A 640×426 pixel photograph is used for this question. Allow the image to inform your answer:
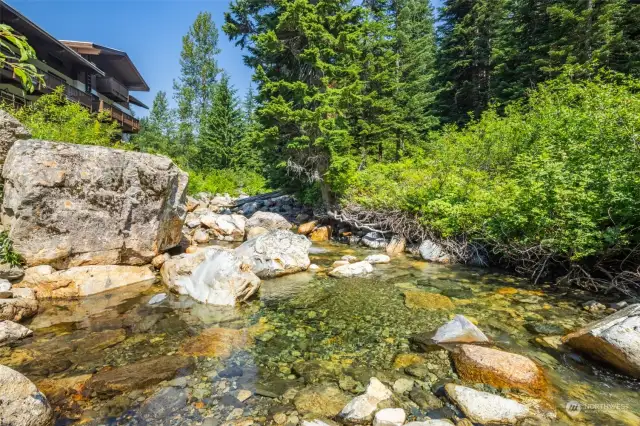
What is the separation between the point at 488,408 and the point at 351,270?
4.96 m

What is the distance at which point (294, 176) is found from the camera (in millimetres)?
A: 14492

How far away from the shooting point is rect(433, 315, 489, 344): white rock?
4.29m

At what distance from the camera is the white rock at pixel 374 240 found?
10836 mm

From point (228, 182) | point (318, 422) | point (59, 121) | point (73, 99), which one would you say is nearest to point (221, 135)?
point (228, 182)

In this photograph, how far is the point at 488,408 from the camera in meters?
2.93

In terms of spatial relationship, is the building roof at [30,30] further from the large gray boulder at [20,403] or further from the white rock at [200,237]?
the large gray boulder at [20,403]

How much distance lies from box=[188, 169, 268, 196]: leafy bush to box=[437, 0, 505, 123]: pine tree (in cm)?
1601

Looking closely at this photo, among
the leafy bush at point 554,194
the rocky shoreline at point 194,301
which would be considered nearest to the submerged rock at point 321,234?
the rocky shoreline at point 194,301

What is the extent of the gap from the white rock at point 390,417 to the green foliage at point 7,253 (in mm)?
7199

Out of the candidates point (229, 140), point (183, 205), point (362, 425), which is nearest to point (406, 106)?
point (229, 140)

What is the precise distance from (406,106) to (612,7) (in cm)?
1079

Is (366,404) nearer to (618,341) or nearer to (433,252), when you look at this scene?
(618,341)

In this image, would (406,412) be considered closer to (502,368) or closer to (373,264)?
(502,368)

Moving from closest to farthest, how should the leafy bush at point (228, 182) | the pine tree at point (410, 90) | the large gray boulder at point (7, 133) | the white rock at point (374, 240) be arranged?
the large gray boulder at point (7, 133), the white rock at point (374, 240), the pine tree at point (410, 90), the leafy bush at point (228, 182)
